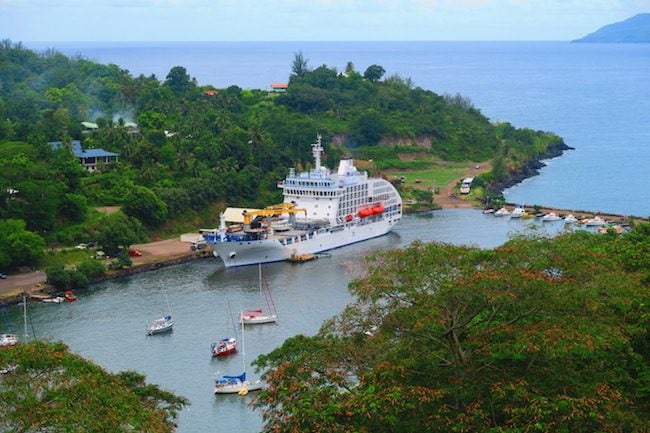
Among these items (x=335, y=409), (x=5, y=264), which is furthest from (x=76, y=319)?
(x=335, y=409)

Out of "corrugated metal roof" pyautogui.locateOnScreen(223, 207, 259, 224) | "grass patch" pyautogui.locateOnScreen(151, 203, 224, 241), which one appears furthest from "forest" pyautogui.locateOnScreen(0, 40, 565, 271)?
"corrugated metal roof" pyautogui.locateOnScreen(223, 207, 259, 224)

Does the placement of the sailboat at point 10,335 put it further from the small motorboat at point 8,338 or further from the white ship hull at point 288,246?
the white ship hull at point 288,246

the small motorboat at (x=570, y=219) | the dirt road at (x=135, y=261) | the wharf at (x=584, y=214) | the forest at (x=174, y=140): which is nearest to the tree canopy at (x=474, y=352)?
the dirt road at (x=135, y=261)

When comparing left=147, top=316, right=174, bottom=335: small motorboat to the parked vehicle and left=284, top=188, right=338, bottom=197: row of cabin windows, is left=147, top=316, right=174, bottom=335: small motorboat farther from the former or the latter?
left=284, top=188, right=338, bottom=197: row of cabin windows

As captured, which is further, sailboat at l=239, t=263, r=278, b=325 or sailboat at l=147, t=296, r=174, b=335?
sailboat at l=239, t=263, r=278, b=325

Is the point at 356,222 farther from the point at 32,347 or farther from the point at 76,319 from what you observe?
the point at 32,347

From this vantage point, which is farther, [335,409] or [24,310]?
[24,310]

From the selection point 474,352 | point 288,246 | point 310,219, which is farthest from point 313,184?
point 474,352
